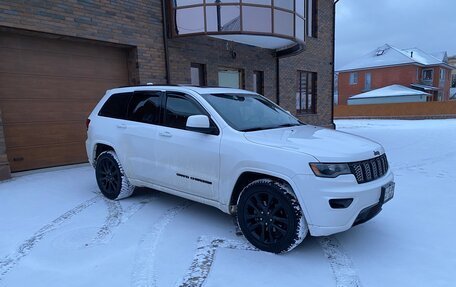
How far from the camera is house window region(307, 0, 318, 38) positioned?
567 inches

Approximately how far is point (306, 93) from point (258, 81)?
11.7 ft

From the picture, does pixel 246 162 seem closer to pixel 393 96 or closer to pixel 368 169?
pixel 368 169

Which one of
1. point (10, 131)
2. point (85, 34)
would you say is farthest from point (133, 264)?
point (85, 34)

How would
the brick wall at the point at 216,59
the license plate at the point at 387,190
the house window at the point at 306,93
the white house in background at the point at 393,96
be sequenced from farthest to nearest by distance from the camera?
the white house in background at the point at 393,96, the house window at the point at 306,93, the brick wall at the point at 216,59, the license plate at the point at 387,190

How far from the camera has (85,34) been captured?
726 cm

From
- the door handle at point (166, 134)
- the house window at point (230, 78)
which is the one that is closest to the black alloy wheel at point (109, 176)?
the door handle at point (166, 134)

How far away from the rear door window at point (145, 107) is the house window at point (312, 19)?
11531 millimetres

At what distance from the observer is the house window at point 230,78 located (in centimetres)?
1091

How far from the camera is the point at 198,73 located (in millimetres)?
10227

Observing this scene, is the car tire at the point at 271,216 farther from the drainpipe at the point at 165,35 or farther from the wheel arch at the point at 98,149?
the drainpipe at the point at 165,35

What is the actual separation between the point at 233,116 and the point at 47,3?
206 inches

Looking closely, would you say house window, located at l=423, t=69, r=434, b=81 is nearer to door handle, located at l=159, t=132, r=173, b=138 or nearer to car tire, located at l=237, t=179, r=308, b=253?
door handle, located at l=159, t=132, r=173, b=138

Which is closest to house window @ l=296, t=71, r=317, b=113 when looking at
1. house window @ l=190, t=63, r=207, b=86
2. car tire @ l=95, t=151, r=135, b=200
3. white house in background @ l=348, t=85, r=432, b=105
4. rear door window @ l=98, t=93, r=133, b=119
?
house window @ l=190, t=63, r=207, b=86

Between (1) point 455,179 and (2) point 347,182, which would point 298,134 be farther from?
(1) point 455,179
